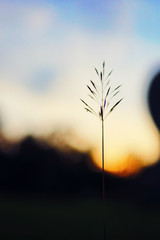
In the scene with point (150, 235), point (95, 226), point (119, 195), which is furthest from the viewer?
point (119, 195)

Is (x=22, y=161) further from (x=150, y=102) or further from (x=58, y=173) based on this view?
(x=150, y=102)

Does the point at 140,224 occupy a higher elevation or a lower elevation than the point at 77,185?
lower

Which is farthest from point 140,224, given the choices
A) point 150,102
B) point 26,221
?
point 150,102

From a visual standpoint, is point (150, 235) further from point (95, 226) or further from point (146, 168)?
point (146, 168)

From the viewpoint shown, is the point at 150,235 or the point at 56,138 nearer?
the point at 150,235

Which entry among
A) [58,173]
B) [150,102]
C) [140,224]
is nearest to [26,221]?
[140,224]

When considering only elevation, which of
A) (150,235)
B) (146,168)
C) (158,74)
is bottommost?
(150,235)

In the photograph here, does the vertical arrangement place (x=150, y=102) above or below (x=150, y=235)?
above

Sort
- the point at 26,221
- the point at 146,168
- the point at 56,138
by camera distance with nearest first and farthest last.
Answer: the point at 26,221
the point at 146,168
the point at 56,138

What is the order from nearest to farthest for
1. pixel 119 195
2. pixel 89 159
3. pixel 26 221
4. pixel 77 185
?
1. pixel 26 221
2. pixel 119 195
3. pixel 77 185
4. pixel 89 159
